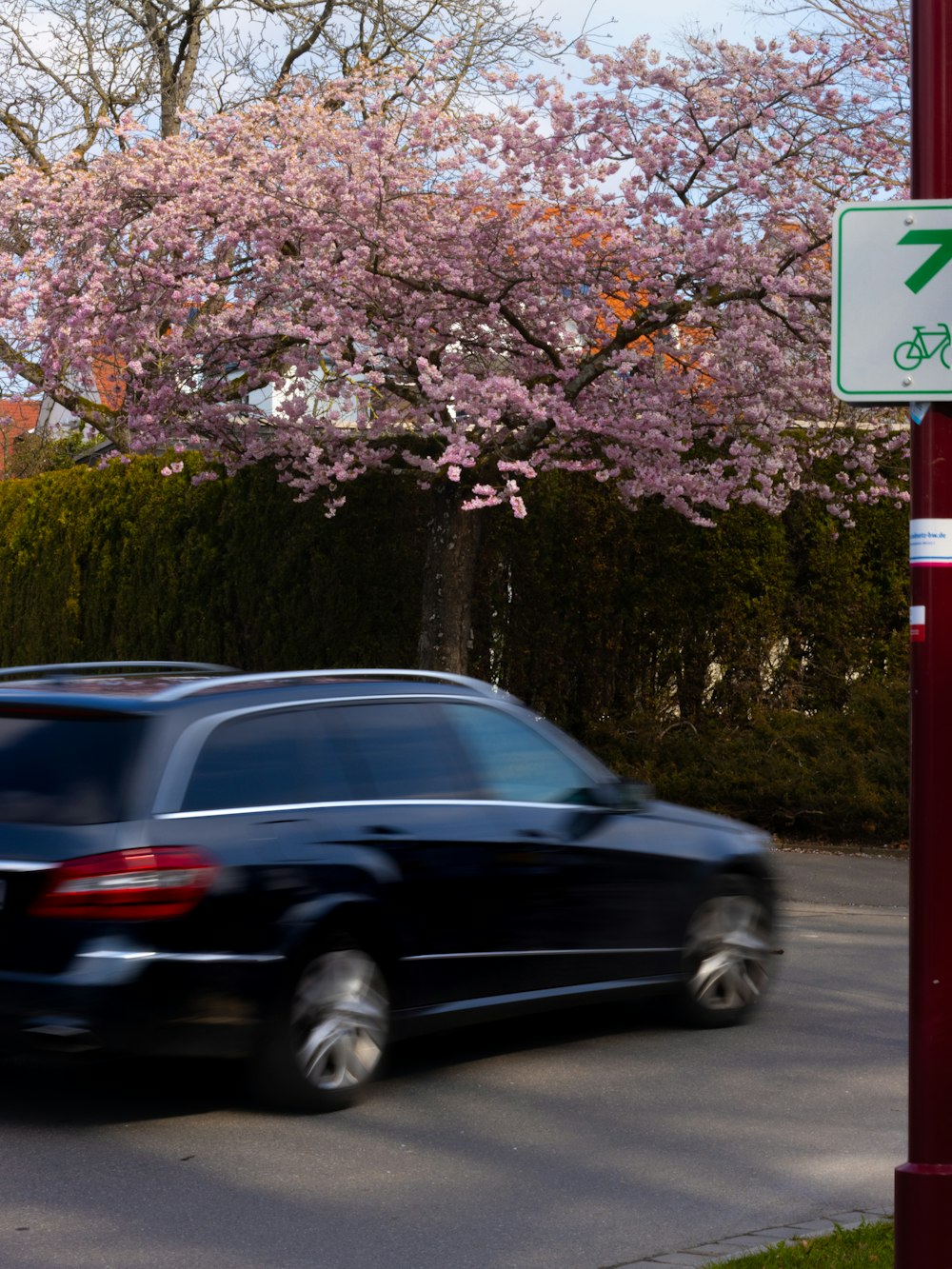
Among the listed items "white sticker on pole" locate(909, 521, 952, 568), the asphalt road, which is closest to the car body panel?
the asphalt road

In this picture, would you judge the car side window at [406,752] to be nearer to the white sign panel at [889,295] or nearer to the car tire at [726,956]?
the car tire at [726,956]

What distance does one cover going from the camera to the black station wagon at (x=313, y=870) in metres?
6.35

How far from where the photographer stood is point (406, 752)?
7.43 meters

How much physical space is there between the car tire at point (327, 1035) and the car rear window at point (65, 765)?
0.94 m

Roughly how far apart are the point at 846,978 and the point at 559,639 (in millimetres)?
9856

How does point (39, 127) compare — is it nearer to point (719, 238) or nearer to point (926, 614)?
point (719, 238)

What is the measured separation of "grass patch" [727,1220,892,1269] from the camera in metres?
5.01

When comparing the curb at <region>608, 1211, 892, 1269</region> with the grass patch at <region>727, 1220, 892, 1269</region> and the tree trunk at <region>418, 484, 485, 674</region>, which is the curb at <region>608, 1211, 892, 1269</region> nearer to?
the grass patch at <region>727, 1220, 892, 1269</region>

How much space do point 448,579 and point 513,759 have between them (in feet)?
33.2

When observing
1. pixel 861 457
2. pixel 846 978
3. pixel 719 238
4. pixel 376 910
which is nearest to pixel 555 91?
pixel 719 238

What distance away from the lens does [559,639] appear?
1958cm

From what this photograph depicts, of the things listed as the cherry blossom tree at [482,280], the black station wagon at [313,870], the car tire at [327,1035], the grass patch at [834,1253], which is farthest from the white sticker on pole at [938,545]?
the cherry blossom tree at [482,280]

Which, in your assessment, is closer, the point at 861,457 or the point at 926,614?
the point at 926,614

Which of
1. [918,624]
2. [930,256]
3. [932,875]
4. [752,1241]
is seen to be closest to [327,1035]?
[752,1241]
